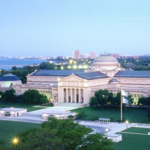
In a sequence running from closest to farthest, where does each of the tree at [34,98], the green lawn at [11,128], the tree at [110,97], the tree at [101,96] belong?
the green lawn at [11,128] → the tree at [101,96] → the tree at [110,97] → the tree at [34,98]

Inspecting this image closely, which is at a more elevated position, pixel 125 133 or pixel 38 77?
pixel 38 77

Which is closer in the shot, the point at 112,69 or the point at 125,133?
the point at 125,133

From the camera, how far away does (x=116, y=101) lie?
8550 centimetres

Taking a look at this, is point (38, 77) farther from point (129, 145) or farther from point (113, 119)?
point (129, 145)

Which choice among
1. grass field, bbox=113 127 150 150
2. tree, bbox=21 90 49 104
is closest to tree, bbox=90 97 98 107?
tree, bbox=21 90 49 104

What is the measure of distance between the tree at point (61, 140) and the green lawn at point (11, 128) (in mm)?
17081

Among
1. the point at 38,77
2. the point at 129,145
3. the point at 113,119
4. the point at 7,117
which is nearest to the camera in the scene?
the point at 129,145

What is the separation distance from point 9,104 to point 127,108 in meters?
30.3

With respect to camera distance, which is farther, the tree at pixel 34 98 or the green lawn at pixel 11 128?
the tree at pixel 34 98

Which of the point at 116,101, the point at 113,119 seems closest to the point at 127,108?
the point at 116,101

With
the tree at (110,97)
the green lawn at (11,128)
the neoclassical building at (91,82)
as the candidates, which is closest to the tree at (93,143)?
the green lawn at (11,128)

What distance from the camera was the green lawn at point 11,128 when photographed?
5937 cm

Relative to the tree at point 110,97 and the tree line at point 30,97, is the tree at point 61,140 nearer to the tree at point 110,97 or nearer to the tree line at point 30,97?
the tree at point 110,97

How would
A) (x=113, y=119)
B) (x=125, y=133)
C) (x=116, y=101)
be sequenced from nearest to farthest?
(x=125, y=133) → (x=113, y=119) → (x=116, y=101)
